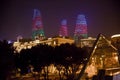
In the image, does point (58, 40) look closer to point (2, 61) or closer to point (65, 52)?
point (65, 52)

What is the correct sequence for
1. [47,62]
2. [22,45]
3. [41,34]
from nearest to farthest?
[47,62]
[22,45]
[41,34]

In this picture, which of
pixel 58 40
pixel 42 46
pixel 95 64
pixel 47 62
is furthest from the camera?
pixel 58 40

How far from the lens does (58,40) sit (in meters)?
123

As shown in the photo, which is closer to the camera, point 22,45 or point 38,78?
point 38,78

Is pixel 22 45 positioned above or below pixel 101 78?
above

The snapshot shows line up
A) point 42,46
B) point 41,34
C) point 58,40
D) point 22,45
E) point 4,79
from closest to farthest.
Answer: point 4,79 < point 42,46 < point 58,40 < point 22,45 < point 41,34

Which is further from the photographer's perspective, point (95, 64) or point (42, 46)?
point (95, 64)

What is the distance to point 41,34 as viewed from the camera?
163m

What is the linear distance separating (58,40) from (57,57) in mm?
63773

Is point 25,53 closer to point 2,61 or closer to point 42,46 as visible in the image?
point 42,46

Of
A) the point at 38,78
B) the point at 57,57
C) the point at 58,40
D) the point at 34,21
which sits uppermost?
the point at 34,21

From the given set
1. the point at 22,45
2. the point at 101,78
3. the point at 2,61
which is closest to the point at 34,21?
the point at 22,45

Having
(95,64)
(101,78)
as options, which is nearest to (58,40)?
(95,64)

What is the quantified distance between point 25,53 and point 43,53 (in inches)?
145
